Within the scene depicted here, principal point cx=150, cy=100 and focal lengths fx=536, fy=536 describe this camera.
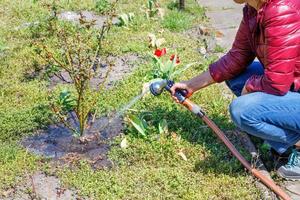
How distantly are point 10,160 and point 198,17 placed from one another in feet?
10.7

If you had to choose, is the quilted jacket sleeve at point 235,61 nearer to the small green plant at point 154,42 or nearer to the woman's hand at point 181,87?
the woman's hand at point 181,87

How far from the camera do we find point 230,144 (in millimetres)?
3518

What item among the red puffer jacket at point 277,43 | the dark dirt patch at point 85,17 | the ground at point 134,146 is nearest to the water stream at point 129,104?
the ground at point 134,146

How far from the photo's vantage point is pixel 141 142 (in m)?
3.83

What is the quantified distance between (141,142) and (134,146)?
6 cm

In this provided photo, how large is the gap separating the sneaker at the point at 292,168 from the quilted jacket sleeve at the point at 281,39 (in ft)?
1.84

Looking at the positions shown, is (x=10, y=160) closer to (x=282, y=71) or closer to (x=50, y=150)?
(x=50, y=150)

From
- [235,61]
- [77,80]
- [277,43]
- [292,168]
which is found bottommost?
[292,168]

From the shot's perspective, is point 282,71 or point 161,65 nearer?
point 282,71

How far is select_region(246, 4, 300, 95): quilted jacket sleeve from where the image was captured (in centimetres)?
306

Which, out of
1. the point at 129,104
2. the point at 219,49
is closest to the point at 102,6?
the point at 219,49

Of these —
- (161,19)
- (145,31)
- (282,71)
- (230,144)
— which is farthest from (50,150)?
(161,19)

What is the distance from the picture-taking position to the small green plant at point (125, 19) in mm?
5961

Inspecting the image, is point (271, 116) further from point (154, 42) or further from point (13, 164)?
point (154, 42)
